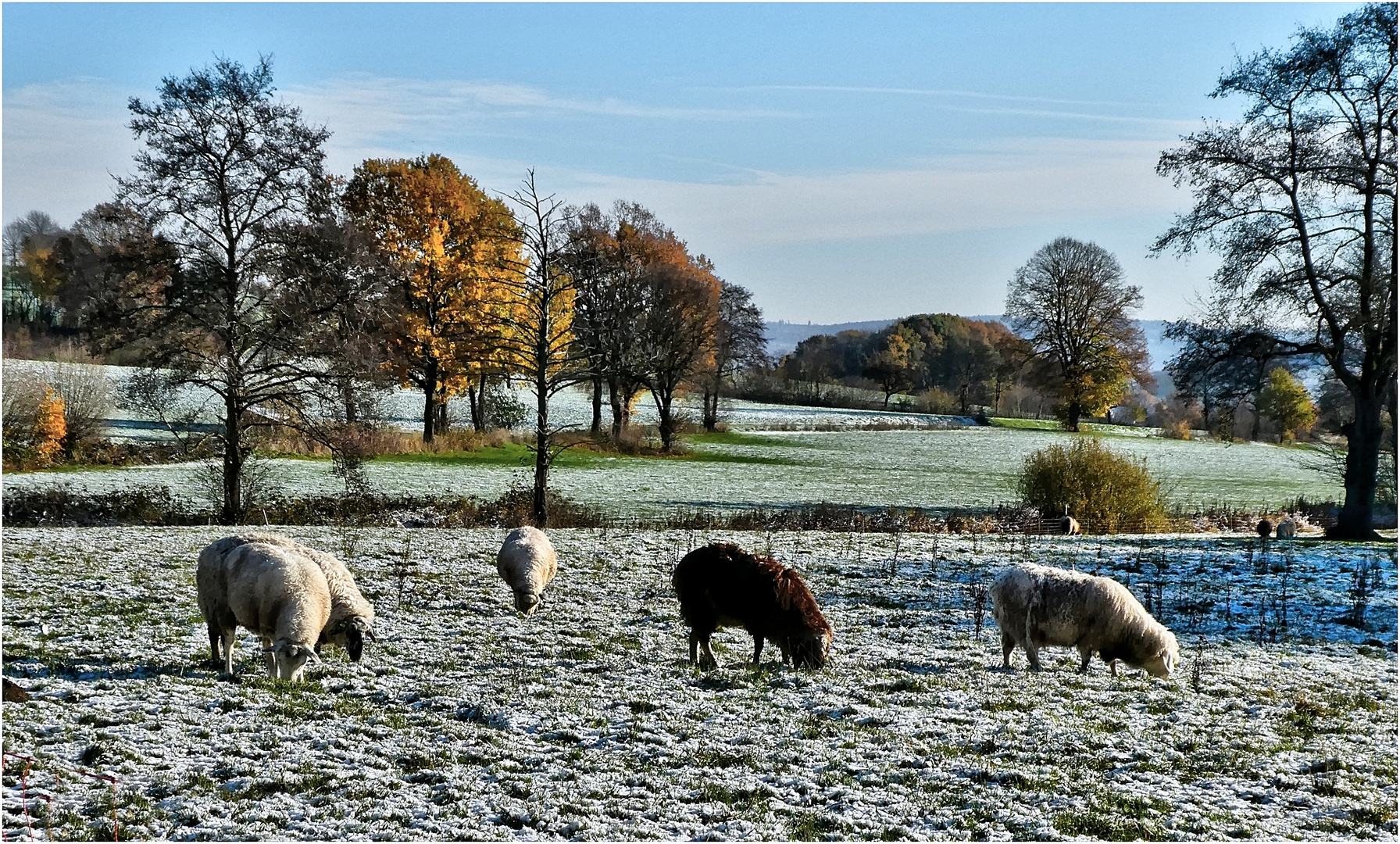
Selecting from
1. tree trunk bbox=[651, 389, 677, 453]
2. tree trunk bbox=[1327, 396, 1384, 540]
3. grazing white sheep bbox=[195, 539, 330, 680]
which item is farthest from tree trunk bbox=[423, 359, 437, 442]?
tree trunk bbox=[1327, 396, 1384, 540]

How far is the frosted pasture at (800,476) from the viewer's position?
34125 millimetres

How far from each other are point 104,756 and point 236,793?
1582 mm

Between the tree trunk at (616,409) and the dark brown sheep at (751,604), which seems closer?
the dark brown sheep at (751,604)

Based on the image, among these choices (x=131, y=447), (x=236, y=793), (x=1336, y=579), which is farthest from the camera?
(x=131, y=447)

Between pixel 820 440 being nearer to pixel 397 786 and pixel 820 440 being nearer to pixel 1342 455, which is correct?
pixel 1342 455

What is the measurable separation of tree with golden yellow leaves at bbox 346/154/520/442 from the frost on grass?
28043 millimetres

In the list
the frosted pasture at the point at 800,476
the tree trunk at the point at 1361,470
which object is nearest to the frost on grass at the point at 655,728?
the tree trunk at the point at 1361,470

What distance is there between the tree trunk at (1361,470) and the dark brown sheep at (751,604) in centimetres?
2023

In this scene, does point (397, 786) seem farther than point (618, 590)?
No

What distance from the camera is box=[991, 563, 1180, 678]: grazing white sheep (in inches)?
485

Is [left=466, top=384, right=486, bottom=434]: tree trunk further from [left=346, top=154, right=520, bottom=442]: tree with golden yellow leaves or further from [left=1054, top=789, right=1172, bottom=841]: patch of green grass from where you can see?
[left=1054, top=789, right=1172, bottom=841]: patch of green grass

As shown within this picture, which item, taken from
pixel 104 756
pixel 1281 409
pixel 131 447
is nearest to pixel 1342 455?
pixel 104 756

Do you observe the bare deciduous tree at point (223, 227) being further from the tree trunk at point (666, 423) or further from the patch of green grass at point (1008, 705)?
the tree trunk at point (666, 423)

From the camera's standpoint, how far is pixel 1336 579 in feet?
63.3
